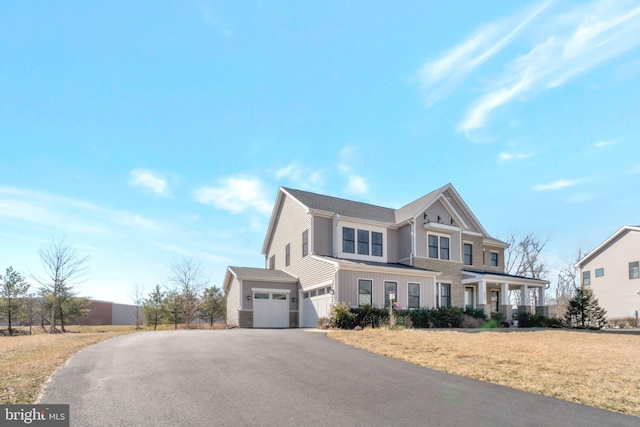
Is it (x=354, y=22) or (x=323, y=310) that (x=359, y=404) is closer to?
(x=354, y=22)

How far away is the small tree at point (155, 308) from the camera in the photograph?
115 ft

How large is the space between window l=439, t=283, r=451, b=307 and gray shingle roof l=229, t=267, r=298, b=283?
8.88 metres

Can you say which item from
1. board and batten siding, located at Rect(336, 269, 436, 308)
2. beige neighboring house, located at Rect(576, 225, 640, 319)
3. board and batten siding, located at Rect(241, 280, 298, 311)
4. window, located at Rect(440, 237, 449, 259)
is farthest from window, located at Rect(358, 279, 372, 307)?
beige neighboring house, located at Rect(576, 225, 640, 319)

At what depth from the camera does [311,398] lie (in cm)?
684

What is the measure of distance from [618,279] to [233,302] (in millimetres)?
30699

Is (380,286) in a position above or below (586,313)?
above

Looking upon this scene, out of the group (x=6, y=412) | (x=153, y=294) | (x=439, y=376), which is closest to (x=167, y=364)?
(x=6, y=412)

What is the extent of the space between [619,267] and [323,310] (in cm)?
2716

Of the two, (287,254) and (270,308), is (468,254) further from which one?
(270,308)

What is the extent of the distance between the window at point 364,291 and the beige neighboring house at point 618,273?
2408 cm

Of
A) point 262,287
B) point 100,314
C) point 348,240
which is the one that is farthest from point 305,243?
point 100,314

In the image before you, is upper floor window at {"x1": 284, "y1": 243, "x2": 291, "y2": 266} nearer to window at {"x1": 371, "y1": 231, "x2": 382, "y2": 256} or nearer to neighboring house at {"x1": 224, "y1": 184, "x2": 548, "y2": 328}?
neighboring house at {"x1": 224, "y1": 184, "x2": 548, "y2": 328}

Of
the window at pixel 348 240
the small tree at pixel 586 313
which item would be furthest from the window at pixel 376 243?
the small tree at pixel 586 313

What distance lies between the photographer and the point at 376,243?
2536 centimetres
